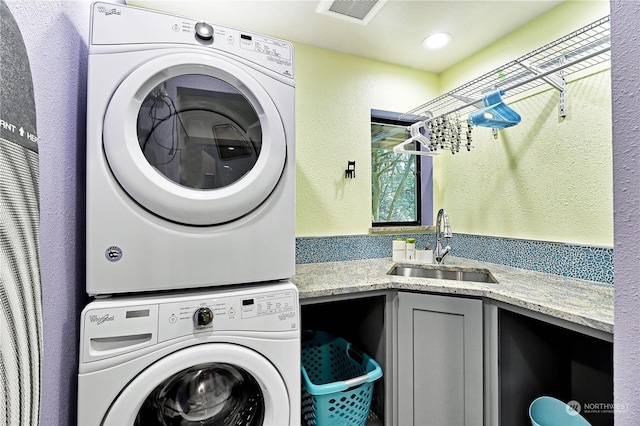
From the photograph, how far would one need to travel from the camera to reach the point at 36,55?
0.73 m

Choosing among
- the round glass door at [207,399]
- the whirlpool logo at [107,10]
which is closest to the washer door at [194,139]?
the whirlpool logo at [107,10]

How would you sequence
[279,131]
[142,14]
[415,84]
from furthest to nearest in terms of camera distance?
[415,84] < [279,131] < [142,14]

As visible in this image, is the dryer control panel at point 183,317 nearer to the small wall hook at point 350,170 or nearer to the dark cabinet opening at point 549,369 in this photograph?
the dark cabinet opening at point 549,369

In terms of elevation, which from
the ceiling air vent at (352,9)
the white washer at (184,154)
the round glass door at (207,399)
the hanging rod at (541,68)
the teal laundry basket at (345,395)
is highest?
the ceiling air vent at (352,9)

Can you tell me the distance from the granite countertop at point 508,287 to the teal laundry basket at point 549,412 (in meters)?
0.50

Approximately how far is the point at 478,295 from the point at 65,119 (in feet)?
5.61

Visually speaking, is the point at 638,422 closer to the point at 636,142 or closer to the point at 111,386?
the point at 636,142

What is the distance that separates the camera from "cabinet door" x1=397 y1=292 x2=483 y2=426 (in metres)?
1.35

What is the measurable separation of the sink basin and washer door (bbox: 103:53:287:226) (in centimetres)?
112

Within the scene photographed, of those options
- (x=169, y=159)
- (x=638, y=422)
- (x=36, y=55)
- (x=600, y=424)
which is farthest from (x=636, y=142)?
(x=600, y=424)

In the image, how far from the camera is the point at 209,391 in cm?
109

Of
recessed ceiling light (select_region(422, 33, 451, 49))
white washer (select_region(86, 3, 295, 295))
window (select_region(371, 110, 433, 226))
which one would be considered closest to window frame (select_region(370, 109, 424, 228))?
window (select_region(371, 110, 433, 226))

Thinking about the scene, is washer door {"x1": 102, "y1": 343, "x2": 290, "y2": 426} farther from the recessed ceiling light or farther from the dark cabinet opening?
the recessed ceiling light

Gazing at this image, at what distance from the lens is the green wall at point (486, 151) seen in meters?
1.50
